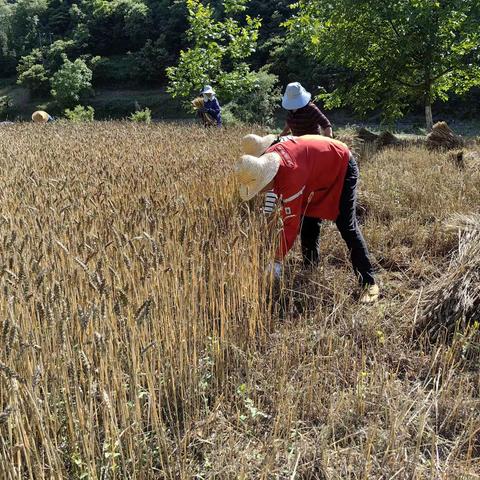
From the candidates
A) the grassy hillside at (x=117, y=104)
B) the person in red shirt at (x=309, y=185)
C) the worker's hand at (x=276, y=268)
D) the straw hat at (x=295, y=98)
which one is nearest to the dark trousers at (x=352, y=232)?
the person in red shirt at (x=309, y=185)

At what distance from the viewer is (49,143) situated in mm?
6918

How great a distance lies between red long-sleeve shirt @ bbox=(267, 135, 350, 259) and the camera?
2.69 meters

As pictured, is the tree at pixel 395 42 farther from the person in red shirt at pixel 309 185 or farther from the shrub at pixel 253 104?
the person in red shirt at pixel 309 185

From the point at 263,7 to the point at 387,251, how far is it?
32.5m

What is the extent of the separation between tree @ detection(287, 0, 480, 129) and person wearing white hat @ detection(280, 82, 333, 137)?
568 centimetres

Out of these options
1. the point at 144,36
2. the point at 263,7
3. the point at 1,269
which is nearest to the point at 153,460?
the point at 1,269

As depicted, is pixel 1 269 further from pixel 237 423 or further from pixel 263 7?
pixel 263 7

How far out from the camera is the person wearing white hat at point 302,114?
4.27m

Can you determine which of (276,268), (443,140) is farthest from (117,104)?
(276,268)

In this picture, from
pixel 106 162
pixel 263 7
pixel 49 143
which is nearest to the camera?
pixel 106 162

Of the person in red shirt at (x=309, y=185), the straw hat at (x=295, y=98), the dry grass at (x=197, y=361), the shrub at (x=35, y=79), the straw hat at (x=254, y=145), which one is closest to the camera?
the dry grass at (x=197, y=361)

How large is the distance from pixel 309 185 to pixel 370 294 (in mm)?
765

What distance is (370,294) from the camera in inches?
116

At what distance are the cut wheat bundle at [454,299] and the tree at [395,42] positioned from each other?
7.43 metres
